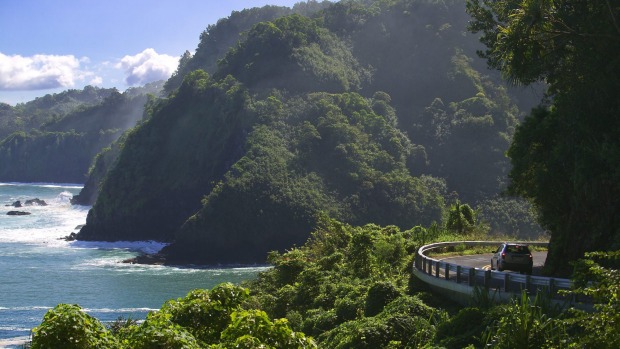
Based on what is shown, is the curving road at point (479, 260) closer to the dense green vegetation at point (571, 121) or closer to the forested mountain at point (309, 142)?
the dense green vegetation at point (571, 121)

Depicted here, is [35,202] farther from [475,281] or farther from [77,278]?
[475,281]

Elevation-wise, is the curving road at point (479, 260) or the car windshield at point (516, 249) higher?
the car windshield at point (516, 249)

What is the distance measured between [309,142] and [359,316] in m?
80.3

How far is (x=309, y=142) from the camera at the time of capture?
335 ft

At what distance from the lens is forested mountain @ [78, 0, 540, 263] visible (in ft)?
298

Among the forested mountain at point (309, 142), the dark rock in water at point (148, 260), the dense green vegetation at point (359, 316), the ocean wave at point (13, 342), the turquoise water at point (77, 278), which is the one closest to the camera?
the dense green vegetation at point (359, 316)

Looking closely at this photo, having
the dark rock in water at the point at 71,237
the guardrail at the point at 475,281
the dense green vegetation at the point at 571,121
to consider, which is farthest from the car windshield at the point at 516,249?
the dark rock in water at the point at 71,237

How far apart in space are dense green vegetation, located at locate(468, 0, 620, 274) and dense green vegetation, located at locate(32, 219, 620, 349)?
232 cm

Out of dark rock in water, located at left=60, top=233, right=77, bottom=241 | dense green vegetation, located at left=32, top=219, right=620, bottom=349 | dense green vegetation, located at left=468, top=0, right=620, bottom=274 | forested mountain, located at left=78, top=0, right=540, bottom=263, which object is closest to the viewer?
dense green vegetation, located at left=32, top=219, right=620, bottom=349

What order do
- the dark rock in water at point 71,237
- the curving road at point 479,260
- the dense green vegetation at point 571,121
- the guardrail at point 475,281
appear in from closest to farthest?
the guardrail at point 475,281 < the dense green vegetation at point 571,121 < the curving road at point 479,260 < the dark rock in water at point 71,237

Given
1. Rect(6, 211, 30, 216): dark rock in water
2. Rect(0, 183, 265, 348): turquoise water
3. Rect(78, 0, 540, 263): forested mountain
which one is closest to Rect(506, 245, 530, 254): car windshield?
Rect(0, 183, 265, 348): turquoise water

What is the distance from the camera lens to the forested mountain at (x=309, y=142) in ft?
298

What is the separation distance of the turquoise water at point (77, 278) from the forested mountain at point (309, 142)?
6.95 m

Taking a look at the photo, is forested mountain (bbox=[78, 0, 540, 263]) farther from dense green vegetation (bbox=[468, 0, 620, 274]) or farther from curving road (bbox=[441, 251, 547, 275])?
dense green vegetation (bbox=[468, 0, 620, 274])
